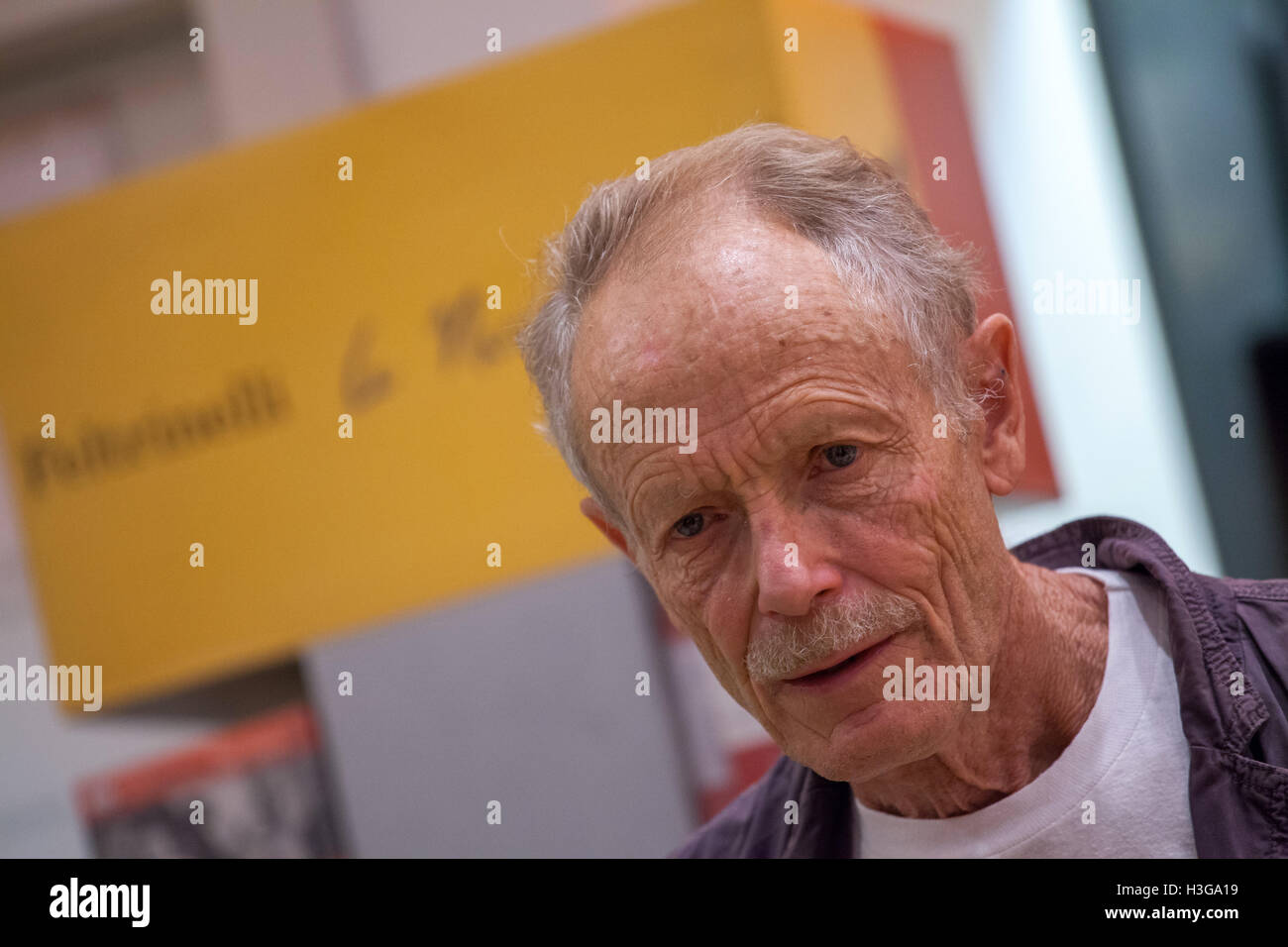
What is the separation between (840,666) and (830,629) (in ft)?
0.15

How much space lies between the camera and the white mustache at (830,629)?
937 millimetres

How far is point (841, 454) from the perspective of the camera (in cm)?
96

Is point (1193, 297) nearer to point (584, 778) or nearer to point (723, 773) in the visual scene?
point (723, 773)

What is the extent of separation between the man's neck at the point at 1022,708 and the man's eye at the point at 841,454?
0.67ft

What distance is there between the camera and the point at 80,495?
1.94 m

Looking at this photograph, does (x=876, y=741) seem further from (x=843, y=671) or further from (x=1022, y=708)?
(x=1022, y=708)

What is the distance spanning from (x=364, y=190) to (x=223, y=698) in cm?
101

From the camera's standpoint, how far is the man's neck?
3.39 ft

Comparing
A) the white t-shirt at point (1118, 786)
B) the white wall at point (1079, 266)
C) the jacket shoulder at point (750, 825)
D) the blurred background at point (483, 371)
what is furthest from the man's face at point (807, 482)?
the white wall at point (1079, 266)

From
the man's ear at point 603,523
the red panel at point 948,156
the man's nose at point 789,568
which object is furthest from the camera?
the red panel at point 948,156

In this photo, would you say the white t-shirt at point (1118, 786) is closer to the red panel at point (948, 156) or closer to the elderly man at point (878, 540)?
the elderly man at point (878, 540)

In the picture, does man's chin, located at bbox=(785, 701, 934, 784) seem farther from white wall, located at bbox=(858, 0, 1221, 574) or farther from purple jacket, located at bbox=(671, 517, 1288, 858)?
white wall, located at bbox=(858, 0, 1221, 574)

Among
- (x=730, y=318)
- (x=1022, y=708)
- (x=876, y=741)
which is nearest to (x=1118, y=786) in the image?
(x=1022, y=708)
